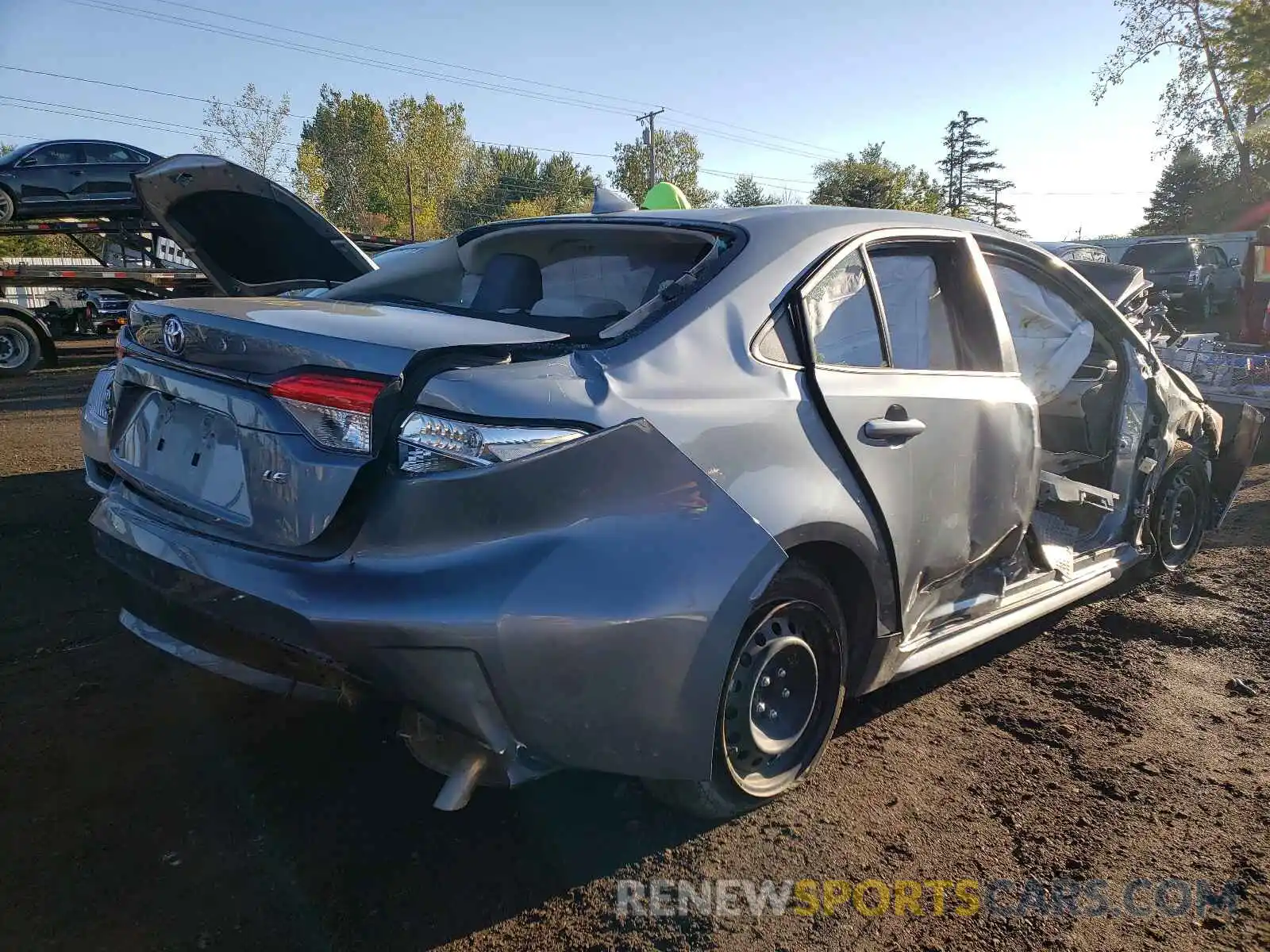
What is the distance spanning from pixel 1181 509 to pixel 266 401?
180 inches

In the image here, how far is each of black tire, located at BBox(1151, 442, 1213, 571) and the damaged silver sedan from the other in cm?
149

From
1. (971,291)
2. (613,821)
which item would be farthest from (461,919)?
(971,291)

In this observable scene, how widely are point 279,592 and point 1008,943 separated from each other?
6.14ft

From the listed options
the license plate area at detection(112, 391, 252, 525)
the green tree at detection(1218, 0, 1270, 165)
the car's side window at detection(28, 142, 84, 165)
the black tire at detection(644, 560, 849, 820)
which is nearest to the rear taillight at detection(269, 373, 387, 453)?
the license plate area at detection(112, 391, 252, 525)

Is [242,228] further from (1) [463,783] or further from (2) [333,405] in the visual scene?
(1) [463,783]

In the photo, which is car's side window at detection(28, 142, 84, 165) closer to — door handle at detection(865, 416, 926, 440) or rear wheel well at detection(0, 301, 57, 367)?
rear wheel well at detection(0, 301, 57, 367)

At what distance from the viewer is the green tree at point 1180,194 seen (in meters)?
45.9

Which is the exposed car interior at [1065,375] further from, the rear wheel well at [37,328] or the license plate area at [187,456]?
the rear wheel well at [37,328]

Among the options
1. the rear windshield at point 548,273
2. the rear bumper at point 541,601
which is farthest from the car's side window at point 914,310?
the rear bumper at point 541,601

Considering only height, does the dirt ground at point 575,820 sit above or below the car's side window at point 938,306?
below

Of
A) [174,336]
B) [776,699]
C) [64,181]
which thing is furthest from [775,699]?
[64,181]

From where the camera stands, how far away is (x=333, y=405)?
1.97 meters

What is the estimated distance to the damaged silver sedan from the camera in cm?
189

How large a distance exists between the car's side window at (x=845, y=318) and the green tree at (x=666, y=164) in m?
72.6
